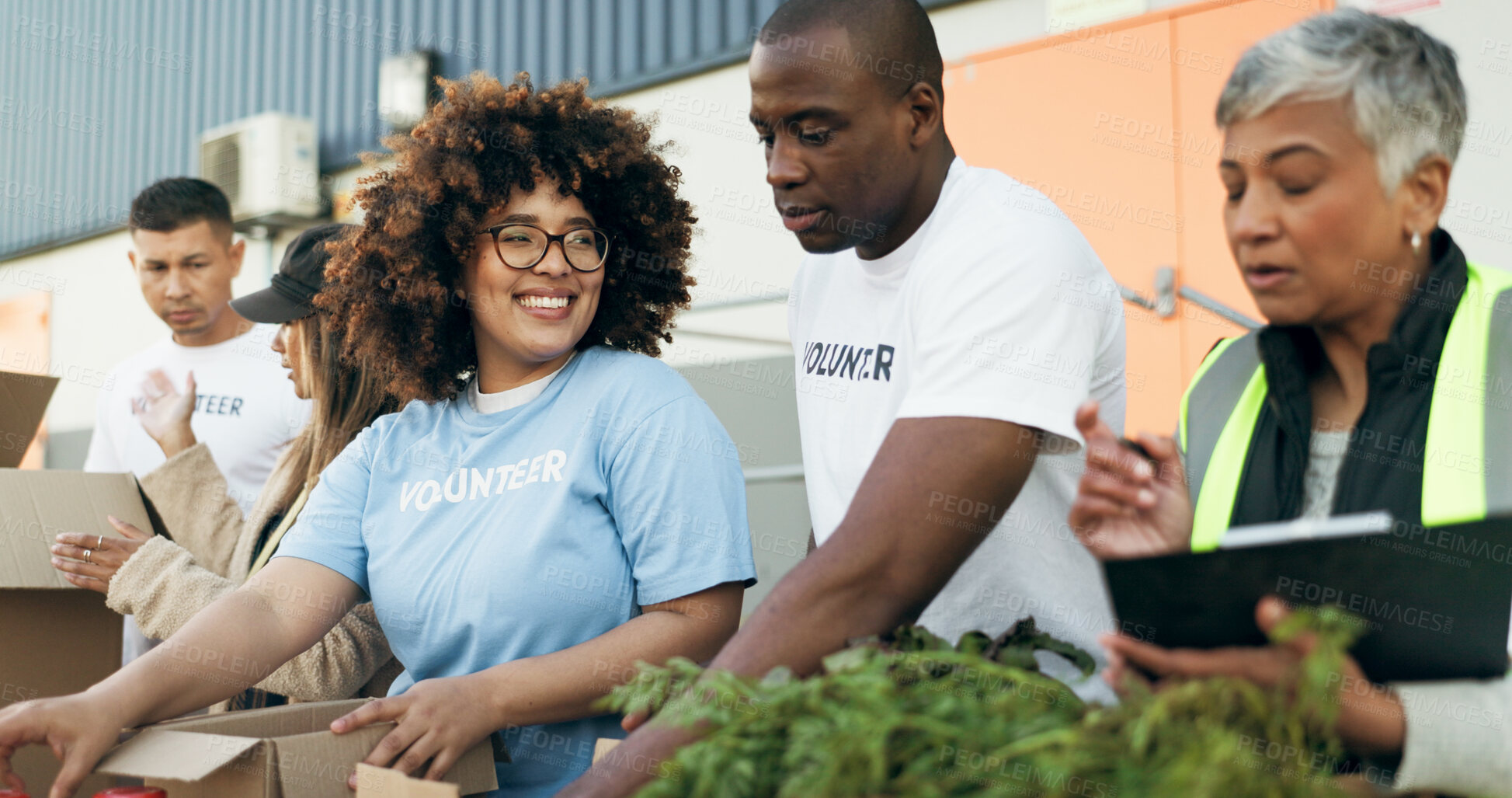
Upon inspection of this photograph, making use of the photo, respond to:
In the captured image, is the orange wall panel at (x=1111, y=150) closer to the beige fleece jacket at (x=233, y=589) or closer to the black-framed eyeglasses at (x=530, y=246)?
the black-framed eyeglasses at (x=530, y=246)

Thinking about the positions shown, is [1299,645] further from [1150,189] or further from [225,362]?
[225,362]

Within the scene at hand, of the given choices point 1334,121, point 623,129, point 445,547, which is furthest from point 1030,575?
point 623,129

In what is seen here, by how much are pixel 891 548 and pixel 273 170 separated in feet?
21.9

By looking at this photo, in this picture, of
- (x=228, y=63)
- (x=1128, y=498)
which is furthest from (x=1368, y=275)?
(x=228, y=63)

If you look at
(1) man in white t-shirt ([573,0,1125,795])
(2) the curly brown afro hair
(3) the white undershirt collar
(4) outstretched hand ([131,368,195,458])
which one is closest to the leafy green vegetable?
(1) man in white t-shirt ([573,0,1125,795])

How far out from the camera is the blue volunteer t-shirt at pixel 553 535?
189 cm

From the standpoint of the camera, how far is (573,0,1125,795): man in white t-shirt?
1.36 metres

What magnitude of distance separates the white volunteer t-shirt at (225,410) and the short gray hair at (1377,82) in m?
3.11

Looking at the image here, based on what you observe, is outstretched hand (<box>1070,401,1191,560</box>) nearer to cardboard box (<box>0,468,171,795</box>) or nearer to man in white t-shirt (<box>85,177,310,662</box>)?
cardboard box (<box>0,468,171,795</box>)

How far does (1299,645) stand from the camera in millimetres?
889

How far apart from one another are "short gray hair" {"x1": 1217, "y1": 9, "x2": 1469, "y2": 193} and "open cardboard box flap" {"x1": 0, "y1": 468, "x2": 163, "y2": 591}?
234 centimetres

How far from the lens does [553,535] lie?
1.89 meters

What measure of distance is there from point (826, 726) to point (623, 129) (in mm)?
1703

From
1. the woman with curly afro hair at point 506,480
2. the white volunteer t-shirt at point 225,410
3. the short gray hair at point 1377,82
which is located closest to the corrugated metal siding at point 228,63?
the white volunteer t-shirt at point 225,410
